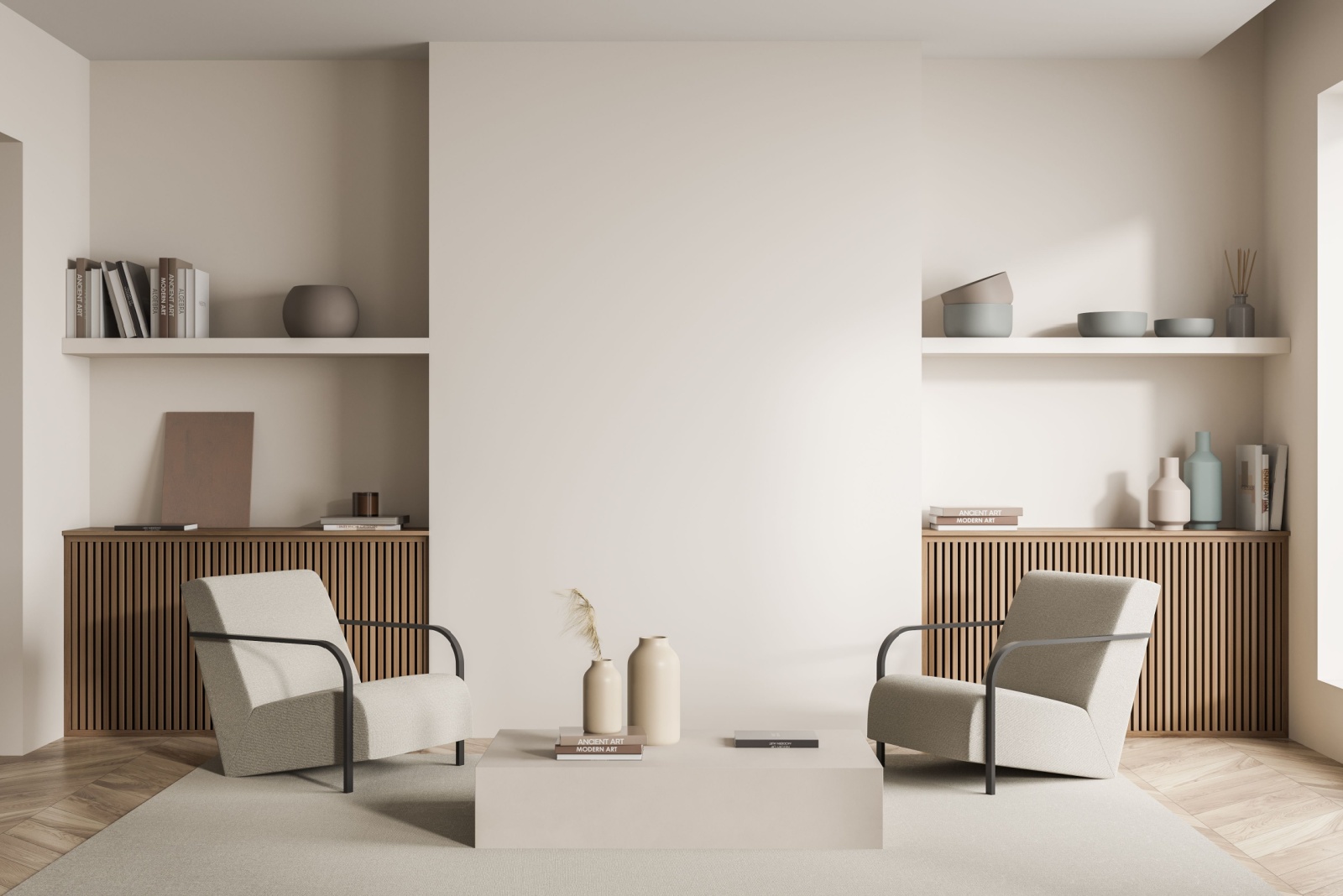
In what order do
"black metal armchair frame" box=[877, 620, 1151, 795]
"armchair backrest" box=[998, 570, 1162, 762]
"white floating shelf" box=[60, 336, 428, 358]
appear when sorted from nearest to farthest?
"black metal armchair frame" box=[877, 620, 1151, 795], "armchair backrest" box=[998, 570, 1162, 762], "white floating shelf" box=[60, 336, 428, 358]

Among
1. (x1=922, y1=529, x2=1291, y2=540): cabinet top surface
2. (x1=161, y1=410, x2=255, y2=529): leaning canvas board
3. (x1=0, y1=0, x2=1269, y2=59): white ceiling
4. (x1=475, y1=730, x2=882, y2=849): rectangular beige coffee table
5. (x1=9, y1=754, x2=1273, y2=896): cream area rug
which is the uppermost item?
(x1=0, y1=0, x2=1269, y2=59): white ceiling

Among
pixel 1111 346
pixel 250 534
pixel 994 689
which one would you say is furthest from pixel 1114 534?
pixel 250 534

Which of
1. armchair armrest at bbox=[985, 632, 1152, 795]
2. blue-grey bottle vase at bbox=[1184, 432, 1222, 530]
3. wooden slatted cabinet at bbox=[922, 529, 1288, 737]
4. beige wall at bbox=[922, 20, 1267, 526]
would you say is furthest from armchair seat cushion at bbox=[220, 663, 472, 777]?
blue-grey bottle vase at bbox=[1184, 432, 1222, 530]

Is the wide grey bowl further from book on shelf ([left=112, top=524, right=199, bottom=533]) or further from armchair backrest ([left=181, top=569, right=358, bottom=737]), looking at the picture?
armchair backrest ([left=181, top=569, right=358, bottom=737])

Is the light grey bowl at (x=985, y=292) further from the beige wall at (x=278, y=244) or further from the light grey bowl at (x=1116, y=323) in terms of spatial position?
the beige wall at (x=278, y=244)

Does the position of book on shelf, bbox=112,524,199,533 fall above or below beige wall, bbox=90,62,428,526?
below

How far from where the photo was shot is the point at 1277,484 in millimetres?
5410

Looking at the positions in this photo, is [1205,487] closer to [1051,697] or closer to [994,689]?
[1051,697]

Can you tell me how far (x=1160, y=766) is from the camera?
15.9ft

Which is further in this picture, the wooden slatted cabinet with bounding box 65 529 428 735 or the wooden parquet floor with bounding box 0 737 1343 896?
the wooden slatted cabinet with bounding box 65 529 428 735

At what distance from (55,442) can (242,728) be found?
1.85 meters

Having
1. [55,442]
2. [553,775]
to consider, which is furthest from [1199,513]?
[55,442]

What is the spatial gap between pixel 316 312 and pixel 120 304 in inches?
36.6

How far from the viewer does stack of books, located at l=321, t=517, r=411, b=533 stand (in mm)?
5414
